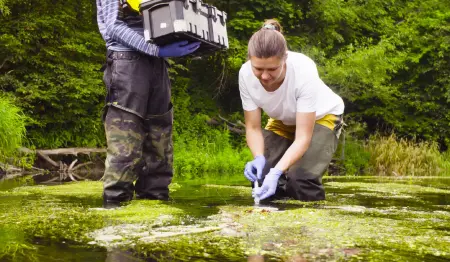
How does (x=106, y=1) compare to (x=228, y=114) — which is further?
(x=228, y=114)

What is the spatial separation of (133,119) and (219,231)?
1.40 m

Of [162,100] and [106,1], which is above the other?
[106,1]

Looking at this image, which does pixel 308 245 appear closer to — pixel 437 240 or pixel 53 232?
pixel 437 240

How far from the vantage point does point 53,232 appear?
303cm

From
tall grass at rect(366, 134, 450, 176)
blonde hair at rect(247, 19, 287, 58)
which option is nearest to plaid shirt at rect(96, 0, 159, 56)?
blonde hair at rect(247, 19, 287, 58)

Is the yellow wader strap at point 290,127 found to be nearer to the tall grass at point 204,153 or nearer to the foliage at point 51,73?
the tall grass at point 204,153

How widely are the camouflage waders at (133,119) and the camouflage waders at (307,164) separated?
974mm

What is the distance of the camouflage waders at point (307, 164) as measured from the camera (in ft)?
15.6

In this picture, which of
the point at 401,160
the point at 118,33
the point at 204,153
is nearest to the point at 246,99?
the point at 118,33

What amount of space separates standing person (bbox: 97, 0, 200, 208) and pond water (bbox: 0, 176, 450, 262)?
229mm

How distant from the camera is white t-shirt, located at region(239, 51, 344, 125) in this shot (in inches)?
171

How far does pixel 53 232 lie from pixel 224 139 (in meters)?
11.2

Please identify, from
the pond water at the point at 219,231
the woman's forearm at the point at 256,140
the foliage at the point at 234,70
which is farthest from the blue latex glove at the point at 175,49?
the foliage at the point at 234,70

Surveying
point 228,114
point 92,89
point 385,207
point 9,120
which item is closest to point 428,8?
point 228,114
